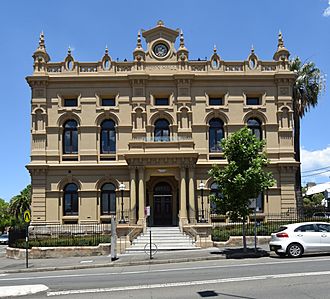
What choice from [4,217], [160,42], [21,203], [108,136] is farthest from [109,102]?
[4,217]

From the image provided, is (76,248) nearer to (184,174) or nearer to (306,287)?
(184,174)

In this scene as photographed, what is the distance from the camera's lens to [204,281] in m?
12.6

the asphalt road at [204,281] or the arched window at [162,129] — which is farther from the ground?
the arched window at [162,129]

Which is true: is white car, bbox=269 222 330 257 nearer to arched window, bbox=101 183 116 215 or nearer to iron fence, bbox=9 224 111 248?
iron fence, bbox=9 224 111 248

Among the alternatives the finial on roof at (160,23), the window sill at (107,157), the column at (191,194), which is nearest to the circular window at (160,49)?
the finial on roof at (160,23)

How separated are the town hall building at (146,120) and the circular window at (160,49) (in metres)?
0.08

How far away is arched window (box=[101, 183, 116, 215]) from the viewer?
32000 millimetres

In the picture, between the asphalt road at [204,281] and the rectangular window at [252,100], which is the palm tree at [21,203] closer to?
the rectangular window at [252,100]

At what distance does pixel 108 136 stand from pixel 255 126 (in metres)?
11.2

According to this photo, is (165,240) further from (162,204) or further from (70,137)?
(70,137)

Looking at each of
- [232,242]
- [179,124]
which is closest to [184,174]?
[179,124]

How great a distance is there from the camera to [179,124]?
32.5 metres

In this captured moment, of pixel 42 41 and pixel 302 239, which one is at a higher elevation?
pixel 42 41

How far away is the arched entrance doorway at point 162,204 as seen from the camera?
32.4m
